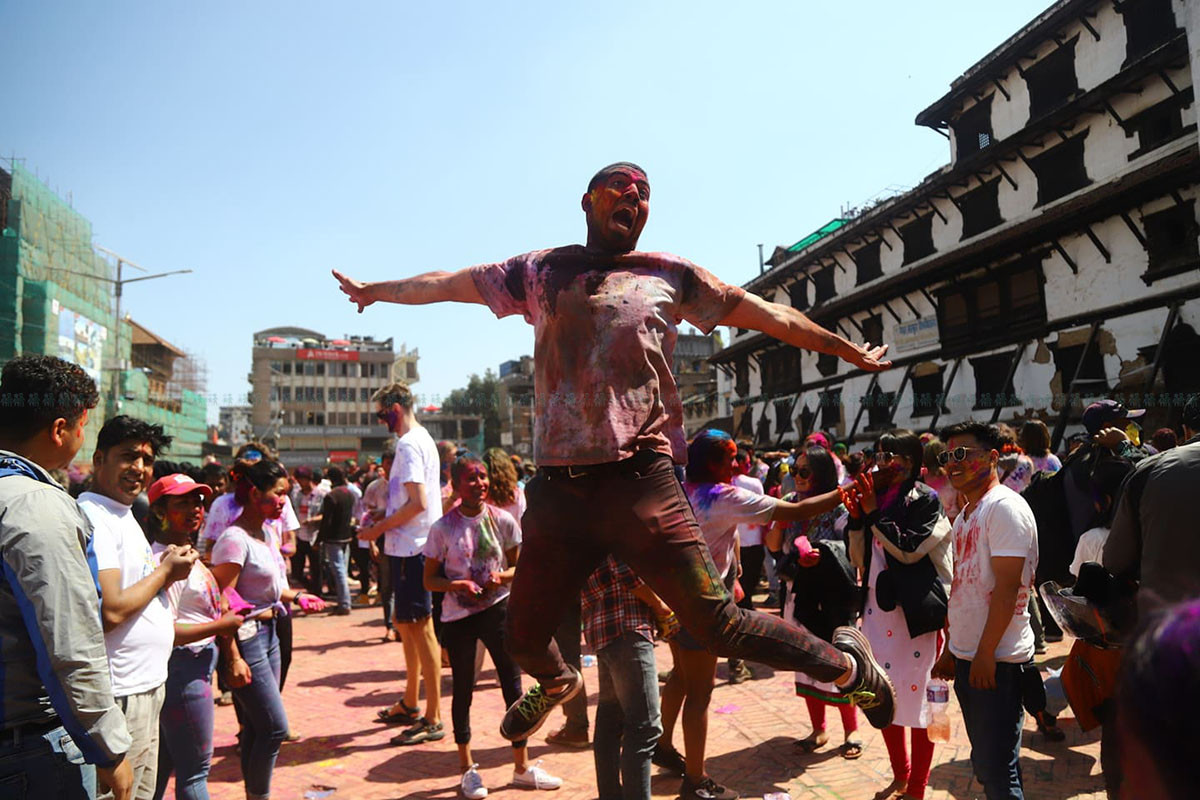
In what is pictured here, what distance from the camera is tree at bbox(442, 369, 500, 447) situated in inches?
3265

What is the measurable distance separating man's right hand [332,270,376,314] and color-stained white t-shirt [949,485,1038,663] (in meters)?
3.09

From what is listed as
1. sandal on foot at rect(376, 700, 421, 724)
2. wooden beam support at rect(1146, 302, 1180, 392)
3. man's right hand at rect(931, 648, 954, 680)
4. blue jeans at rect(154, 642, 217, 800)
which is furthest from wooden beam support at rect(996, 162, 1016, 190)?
blue jeans at rect(154, 642, 217, 800)

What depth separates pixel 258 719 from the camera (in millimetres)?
4371

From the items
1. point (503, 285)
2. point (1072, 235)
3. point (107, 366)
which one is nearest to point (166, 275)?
point (107, 366)

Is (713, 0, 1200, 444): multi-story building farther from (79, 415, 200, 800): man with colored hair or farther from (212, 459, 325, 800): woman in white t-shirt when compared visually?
(79, 415, 200, 800): man with colored hair

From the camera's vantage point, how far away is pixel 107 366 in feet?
156

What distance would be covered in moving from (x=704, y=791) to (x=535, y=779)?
1.12m

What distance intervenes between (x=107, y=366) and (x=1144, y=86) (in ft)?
170

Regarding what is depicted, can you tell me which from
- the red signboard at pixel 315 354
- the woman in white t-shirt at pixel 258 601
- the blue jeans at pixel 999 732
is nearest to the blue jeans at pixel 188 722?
the woman in white t-shirt at pixel 258 601

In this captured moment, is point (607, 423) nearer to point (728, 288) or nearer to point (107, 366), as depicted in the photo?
point (728, 288)

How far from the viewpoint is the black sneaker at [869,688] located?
3318mm

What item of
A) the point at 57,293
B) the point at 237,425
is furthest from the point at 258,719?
the point at 237,425

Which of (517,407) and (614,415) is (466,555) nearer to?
(614,415)

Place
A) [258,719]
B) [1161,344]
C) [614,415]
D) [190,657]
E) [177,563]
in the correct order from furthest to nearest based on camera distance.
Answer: [1161,344] → [258,719] → [190,657] → [177,563] → [614,415]
